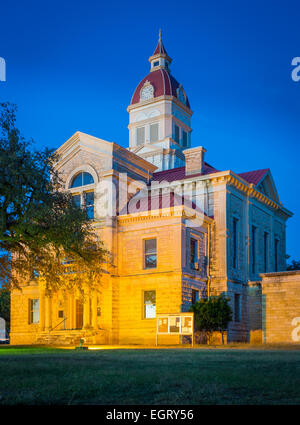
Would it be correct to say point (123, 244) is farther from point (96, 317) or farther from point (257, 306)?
point (257, 306)

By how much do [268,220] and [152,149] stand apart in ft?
61.1

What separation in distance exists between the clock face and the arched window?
936 inches

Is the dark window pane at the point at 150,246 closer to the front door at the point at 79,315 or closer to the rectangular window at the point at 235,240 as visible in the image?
the rectangular window at the point at 235,240

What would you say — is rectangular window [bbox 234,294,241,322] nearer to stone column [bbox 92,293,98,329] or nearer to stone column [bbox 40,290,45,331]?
stone column [bbox 92,293,98,329]

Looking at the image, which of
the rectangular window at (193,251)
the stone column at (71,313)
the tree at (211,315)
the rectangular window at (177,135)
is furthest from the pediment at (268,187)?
the stone column at (71,313)

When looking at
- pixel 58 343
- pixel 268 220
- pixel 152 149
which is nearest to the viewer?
pixel 58 343

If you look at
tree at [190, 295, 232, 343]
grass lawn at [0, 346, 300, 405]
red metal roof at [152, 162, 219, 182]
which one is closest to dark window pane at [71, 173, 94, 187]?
red metal roof at [152, 162, 219, 182]

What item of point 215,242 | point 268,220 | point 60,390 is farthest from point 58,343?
point 60,390

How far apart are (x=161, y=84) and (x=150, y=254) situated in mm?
31979

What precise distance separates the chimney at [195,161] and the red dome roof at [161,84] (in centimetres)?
1976

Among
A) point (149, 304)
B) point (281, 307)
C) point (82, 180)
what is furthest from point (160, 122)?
point (281, 307)

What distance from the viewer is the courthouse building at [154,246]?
32.2m

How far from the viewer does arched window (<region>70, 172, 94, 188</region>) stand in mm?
37750

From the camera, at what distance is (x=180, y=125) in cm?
5866
